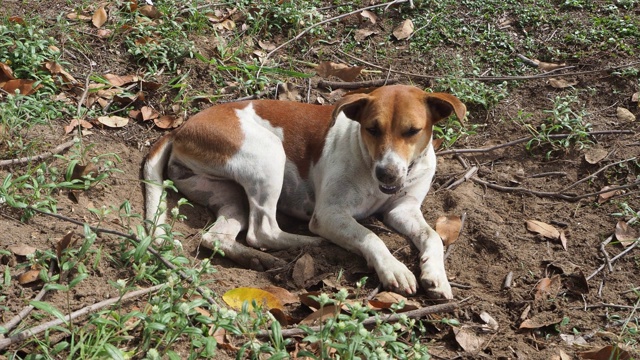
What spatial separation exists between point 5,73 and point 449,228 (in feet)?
11.6

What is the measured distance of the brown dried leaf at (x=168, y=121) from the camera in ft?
20.0

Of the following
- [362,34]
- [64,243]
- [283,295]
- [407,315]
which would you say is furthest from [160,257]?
[362,34]

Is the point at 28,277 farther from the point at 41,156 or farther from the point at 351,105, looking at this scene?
the point at 351,105

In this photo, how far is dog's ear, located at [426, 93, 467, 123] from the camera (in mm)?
4973

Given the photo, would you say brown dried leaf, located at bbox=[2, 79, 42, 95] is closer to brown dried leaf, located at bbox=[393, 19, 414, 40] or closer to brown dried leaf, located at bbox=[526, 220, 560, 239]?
brown dried leaf, located at bbox=[393, 19, 414, 40]

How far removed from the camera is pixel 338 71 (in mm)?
6879

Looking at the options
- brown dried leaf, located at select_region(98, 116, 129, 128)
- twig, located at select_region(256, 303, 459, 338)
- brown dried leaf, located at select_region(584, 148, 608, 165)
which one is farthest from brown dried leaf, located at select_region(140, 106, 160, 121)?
brown dried leaf, located at select_region(584, 148, 608, 165)

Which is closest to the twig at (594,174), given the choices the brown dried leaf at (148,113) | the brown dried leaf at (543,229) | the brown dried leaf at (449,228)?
the brown dried leaf at (543,229)

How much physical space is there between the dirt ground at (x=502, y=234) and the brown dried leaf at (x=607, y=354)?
7 centimetres

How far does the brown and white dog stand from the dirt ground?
0.16 m

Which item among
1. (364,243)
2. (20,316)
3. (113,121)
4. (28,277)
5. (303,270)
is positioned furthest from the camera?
(113,121)

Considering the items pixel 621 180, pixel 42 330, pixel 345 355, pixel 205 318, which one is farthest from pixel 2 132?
pixel 621 180

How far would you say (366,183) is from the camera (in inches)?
209

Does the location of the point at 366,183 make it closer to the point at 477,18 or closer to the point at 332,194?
the point at 332,194
